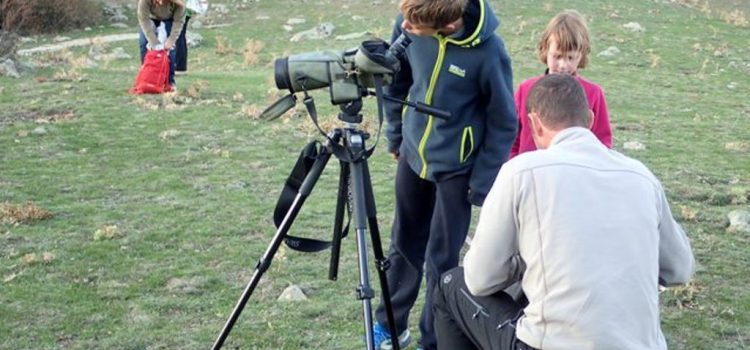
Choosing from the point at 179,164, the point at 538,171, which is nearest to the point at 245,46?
the point at 179,164

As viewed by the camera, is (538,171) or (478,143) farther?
(478,143)

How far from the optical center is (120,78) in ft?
40.6

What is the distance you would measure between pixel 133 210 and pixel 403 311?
2.98 m

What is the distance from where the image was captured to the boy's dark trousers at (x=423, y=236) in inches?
159

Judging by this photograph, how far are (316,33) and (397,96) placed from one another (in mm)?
14132

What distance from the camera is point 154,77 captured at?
10.7 m

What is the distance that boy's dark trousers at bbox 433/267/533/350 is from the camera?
10.4 ft

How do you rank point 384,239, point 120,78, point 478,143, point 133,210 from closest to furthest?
point 478,143 → point 384,239 → point 133,210 → point 120,78

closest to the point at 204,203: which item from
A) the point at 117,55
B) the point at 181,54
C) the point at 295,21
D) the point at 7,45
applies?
the point at 181,54

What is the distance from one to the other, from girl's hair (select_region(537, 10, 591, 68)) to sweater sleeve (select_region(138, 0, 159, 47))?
23.2ft

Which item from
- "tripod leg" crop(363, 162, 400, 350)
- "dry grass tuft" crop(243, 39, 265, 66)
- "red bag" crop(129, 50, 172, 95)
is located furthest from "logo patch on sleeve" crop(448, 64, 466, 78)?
"dry grass tuft" crop(243, 39, 265, 66)

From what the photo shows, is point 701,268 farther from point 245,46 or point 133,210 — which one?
point 245,46

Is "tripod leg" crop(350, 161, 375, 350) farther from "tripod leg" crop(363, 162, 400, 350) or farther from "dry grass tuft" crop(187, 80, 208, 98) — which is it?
"dry grass tuft" crop(187, 80, 208, 98)

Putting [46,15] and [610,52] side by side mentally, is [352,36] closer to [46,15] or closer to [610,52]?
[610,52]
